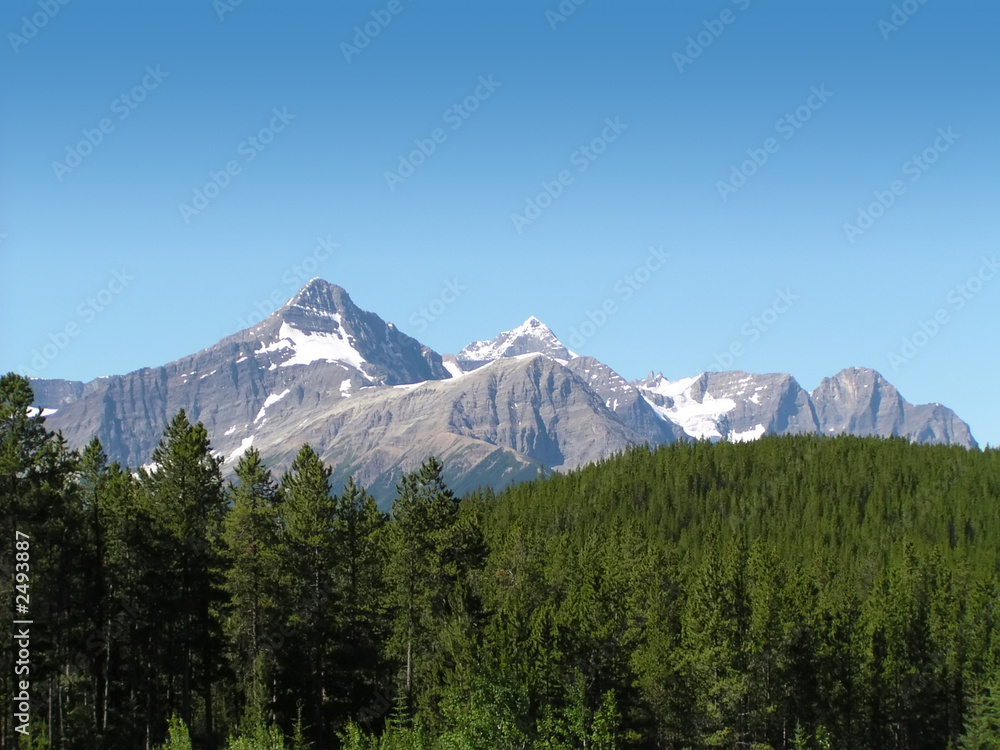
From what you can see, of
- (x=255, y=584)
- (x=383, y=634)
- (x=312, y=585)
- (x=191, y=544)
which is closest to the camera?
(x=255, y=584)

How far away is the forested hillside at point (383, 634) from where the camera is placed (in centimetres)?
4228

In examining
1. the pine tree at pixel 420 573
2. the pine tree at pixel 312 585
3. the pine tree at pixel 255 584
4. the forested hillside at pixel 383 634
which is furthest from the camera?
the pine tree at pixel 420 573

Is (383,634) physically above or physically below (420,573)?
below

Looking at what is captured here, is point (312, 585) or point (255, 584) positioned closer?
point (255, 584)

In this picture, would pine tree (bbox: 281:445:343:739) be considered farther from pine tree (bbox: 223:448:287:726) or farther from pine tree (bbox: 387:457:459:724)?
pine tree (bbox: 387:457:459:724)

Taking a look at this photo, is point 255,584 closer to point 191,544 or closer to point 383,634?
point 191,544

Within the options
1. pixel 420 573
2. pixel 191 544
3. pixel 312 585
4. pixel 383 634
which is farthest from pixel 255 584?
pixel 383 634

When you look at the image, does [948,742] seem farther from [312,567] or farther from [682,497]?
[682,497]

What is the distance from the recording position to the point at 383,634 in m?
61.5

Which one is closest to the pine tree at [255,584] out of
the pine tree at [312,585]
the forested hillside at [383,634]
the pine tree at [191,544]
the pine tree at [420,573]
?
the forested hillside at [383,634]

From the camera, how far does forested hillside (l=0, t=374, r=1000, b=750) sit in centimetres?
4228

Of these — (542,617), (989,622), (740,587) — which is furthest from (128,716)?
(989,622)

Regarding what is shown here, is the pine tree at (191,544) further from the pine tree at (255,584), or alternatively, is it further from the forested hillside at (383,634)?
the pine tree at (255,584)

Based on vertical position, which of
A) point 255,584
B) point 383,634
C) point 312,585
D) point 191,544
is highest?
point 191,544
